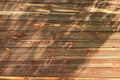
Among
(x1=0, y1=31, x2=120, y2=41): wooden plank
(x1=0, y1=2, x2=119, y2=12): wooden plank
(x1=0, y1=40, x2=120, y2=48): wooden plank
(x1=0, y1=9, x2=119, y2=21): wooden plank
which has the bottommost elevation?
(x1=0, y1=40, x2=120, y2=48): wooden plank

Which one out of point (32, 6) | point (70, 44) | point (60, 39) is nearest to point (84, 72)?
point (70, 44)

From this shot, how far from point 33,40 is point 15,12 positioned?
0.58 metres

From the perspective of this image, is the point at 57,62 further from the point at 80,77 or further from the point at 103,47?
the point at 103,47

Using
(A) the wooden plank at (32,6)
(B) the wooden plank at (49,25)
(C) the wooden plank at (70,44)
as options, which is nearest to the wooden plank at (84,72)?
(C) the wooden plank at (70,44)

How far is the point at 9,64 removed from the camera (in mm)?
4891

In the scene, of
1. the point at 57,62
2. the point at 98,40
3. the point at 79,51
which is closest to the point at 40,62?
the point at 57,62

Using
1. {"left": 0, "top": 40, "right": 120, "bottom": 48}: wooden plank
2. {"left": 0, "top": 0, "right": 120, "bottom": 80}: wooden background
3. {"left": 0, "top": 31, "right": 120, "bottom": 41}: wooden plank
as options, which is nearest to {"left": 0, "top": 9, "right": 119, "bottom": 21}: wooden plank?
{"left": 0, "top": 0, "right": 120, "bottom": 80}: wooden background

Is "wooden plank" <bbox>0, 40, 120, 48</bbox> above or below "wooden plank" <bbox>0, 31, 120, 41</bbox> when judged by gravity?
below

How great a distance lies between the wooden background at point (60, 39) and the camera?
15.8ft

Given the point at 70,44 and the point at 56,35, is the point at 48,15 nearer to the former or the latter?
the point at 56,35

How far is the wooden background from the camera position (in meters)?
4.80

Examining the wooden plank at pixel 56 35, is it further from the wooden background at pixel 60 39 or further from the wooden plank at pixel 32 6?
the wooden plank at pixel 32 6

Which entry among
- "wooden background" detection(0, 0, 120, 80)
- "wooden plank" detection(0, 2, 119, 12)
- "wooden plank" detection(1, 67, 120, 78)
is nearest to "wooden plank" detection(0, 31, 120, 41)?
"wooden background" detection(0, 0, 120, 80)

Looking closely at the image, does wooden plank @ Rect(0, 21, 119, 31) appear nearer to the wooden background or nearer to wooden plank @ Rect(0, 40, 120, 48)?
the wooden background
